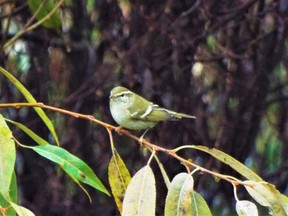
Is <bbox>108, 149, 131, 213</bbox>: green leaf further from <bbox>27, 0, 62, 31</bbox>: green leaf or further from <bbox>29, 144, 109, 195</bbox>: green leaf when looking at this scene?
<bbox>27, 0, 62, 31</bbox>: green leaf

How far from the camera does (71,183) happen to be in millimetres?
4043

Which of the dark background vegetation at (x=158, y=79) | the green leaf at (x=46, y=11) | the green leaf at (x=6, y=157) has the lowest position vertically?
the dark background vegetation at (x=158, y=79)

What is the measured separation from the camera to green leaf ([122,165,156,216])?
1.59 m

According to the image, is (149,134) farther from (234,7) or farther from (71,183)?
(234,7)

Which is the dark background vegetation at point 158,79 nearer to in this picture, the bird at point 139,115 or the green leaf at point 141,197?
the bird at point 139,115

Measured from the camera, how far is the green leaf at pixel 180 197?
1554 mm

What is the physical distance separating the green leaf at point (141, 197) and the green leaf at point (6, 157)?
8.6 inches

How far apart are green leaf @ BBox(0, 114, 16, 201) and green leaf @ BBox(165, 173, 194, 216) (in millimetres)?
281

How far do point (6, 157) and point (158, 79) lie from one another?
2.45 meters

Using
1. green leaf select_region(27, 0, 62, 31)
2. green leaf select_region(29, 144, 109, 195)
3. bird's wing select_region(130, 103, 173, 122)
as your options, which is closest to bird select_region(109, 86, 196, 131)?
bird's wing select_region(130, 103, 173, 122)

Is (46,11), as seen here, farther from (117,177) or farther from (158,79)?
(117,177)

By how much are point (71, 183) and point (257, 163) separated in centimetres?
87

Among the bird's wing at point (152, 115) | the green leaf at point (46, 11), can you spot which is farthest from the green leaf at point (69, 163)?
the green leaf at point (46, 11)

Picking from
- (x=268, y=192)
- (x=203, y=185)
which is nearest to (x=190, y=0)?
(x=203, y=185)
